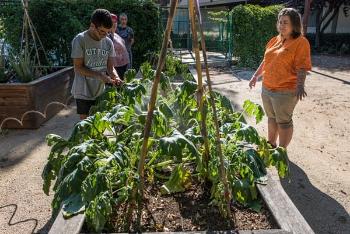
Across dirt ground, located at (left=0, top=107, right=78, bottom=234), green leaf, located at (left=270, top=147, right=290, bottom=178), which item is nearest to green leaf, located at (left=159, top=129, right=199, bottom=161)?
green leaf, located at (left=270, top=147, right=290, bottom=178)

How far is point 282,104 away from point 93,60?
217cm

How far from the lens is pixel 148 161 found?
321cm

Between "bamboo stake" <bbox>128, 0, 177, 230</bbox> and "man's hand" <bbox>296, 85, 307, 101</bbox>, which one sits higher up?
"bamboo stake" <bbox>128, 0, 177, 230</bbox>

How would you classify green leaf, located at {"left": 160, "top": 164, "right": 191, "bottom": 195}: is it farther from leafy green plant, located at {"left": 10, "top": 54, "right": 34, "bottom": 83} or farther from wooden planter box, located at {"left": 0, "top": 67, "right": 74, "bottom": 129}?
leafy green plant, located at {"left": 10, "top": 54, "right": 34, "bottom": 83}

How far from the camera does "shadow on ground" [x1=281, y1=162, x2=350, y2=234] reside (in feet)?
11.5

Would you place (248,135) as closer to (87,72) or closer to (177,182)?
(177,182)

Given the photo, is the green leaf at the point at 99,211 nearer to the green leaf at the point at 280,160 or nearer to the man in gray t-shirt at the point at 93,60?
the green leaf at the point at 280,160

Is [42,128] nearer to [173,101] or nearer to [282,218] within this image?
[173,101]

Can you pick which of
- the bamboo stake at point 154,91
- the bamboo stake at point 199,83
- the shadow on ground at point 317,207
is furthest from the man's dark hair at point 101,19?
the shadow on ground at point 317,207

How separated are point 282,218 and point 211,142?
0.80 m

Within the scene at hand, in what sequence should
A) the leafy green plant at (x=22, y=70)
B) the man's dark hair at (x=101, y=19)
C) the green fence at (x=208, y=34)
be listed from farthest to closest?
the green fence at (x=208, y=34) < the leafy green plant at (x=22, y=70) < the man's dark hair at (x=101, y=19)

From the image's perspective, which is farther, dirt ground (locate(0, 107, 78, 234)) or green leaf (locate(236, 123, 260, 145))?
dirt ground (locate(0, 107, 78, 234))

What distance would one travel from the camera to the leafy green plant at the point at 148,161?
Result: 241 cm

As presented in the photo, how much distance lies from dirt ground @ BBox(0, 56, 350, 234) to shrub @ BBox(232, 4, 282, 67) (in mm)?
5184
